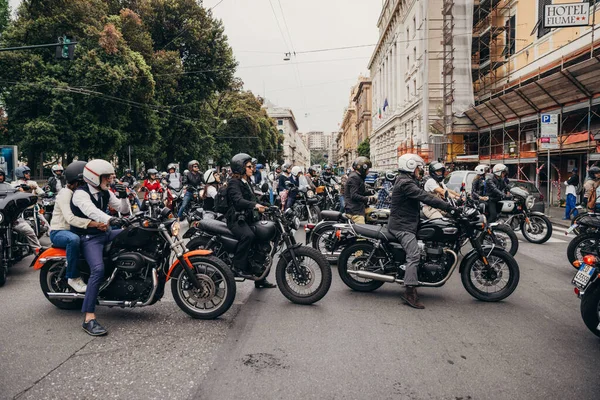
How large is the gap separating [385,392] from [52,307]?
14.0 ft

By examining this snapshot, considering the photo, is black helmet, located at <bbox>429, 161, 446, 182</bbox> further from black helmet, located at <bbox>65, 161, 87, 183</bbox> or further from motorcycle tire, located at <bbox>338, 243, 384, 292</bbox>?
black helmet, located at <bbox>65, 161, 87, 183</bbox>

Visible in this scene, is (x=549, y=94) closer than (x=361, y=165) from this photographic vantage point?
No

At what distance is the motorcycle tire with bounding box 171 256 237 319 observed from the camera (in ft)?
16.5

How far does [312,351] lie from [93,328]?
223 centimetres

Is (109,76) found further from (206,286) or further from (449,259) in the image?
(449,259)

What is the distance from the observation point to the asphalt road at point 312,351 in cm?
354

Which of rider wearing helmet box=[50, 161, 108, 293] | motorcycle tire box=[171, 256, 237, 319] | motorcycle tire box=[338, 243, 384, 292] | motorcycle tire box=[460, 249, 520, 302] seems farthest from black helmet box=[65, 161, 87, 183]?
motorcycle tire box=[460, 249, 520, 302]

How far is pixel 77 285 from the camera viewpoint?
203 inches

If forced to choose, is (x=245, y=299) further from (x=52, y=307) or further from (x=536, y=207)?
(x=536, y=207)

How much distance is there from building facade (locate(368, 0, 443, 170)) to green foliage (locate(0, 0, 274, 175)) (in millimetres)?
16282

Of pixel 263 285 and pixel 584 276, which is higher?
pixel 584 276

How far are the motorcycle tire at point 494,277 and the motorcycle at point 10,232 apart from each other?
645 cm

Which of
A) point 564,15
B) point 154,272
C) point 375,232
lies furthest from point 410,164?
point 564,15

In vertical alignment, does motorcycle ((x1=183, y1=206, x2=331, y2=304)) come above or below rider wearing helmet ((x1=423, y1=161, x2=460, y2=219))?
below
